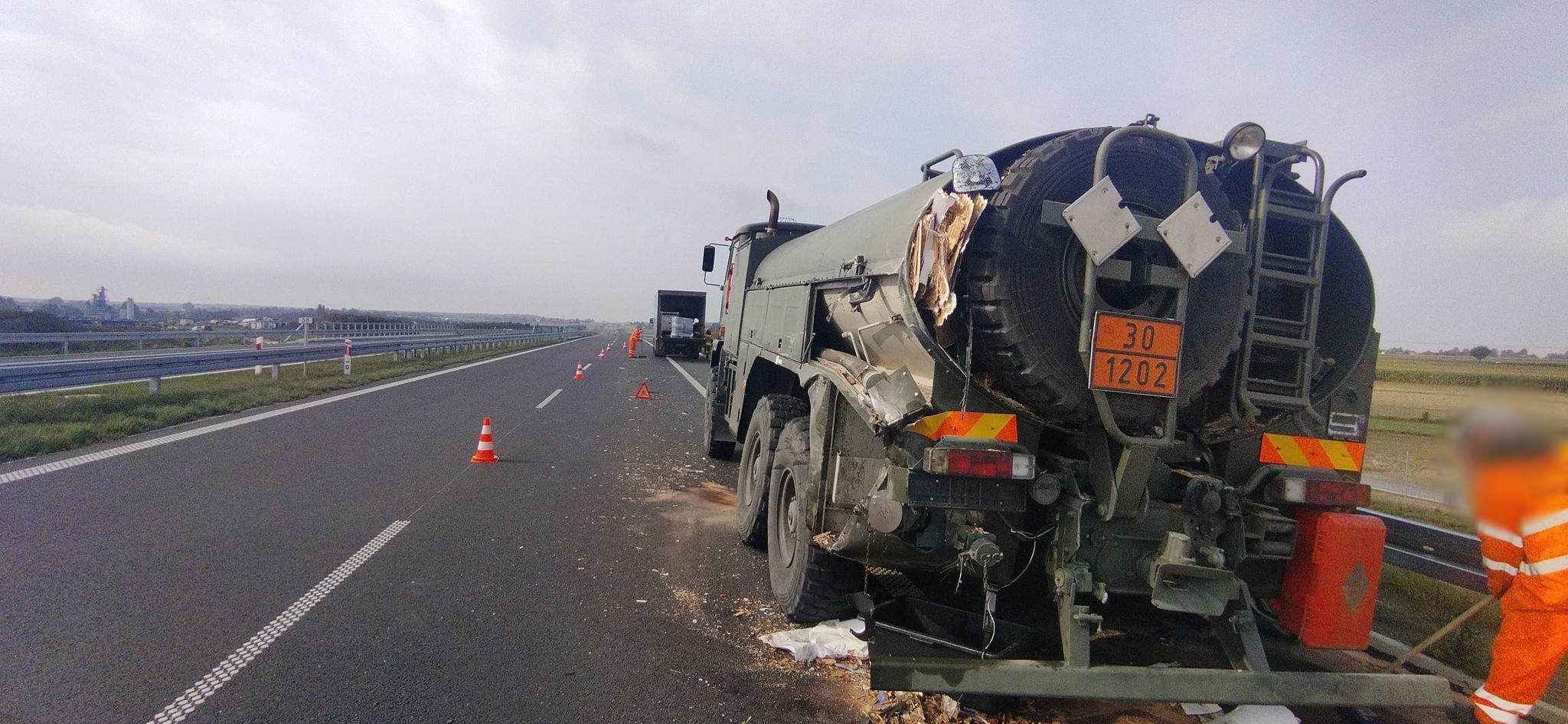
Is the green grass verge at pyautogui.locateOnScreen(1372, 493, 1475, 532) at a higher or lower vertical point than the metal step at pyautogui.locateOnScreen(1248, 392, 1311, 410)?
lower

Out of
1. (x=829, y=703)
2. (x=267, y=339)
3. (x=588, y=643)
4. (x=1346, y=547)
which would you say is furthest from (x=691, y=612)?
(x=267, y=339)

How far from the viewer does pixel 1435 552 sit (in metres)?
6.45

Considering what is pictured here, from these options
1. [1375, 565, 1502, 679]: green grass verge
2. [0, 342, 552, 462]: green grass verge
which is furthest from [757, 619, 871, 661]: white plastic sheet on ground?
[0, 342, 552, 462]: green grass verge

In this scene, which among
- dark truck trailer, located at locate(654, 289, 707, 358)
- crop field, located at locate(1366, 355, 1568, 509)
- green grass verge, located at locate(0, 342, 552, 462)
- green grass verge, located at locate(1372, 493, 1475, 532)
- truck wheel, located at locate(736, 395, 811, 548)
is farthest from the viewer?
dark truck trailer, located at locate(654, 289, 707, 358)

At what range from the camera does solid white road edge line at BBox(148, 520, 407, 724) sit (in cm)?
340

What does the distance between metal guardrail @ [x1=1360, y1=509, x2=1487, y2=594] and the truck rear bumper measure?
7.60 ft

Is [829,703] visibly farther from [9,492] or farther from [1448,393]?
[9,492]

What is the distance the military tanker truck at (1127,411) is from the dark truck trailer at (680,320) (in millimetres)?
34057

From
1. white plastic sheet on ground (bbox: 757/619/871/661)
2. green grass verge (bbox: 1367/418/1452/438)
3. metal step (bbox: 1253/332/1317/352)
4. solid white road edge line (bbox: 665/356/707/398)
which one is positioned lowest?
white plastic sheet on ground (bbox: 757/619/871/661)

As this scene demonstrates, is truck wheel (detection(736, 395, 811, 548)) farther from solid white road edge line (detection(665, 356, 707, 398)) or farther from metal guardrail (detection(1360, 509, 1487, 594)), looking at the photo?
solid white road edge line (detection(665, 356, 707, 398))

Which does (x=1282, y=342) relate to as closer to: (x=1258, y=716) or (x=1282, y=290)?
(x=1282, y=290)

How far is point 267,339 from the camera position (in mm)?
34938

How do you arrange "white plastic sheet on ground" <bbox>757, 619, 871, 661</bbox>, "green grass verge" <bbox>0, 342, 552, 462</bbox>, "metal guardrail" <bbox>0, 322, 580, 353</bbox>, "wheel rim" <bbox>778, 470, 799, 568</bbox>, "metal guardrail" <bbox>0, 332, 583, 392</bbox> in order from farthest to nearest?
1. "metal guardrail" <bbox>0, 322, 580, 353</bbox>
2. "metal guardrail" <bbox>0, 332, 583, 392</bbox>
3. "green grass verge" <bbox>0, 342, 552, 462</bbox>
4. "wheel rim" <bbox>778, 470, 799, 568</bbox>
5. "white plastic sheet on ground" <bbox>757, 619, 871, 661</bbox>

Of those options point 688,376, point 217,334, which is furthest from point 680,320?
point 217,334
